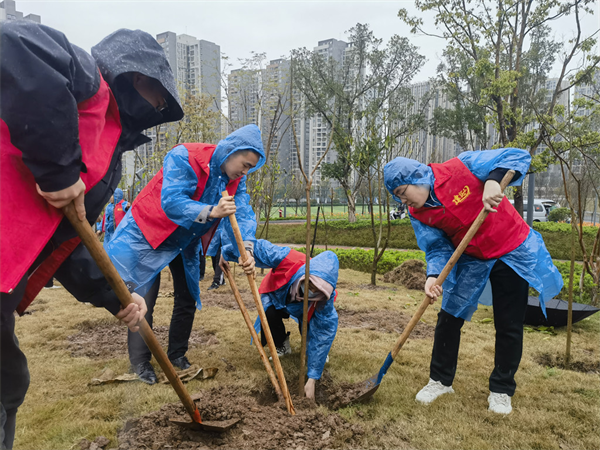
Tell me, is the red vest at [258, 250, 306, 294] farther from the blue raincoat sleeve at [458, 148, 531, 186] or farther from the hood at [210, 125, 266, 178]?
the blue raincoat sleeve at [458, 148, 531, 186]

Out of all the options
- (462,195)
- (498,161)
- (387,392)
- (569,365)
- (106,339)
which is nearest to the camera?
(498,161)

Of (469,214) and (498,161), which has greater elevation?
(498,161)

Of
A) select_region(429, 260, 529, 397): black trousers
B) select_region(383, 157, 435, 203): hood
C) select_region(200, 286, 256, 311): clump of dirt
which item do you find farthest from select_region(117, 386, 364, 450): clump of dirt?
select_region(200, 286, 256, 311): clump of dirt

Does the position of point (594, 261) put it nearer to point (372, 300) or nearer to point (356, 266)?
point (372, 300)

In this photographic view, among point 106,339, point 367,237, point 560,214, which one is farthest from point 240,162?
point 560,214

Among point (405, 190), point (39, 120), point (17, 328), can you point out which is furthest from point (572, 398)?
point (17, 328)

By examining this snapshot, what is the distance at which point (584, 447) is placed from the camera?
2.21 metres

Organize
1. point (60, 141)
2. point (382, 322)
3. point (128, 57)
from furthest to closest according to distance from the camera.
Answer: point (382, 322)
point (128, 57)
point (60, 141)

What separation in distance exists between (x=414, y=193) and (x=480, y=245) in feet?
1.70

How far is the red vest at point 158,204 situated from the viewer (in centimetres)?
275

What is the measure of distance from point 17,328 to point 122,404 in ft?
7.89

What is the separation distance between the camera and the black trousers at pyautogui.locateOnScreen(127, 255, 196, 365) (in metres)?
2.97

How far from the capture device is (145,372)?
2.92 m

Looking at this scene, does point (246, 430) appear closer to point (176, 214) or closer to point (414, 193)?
point (176, 214)
